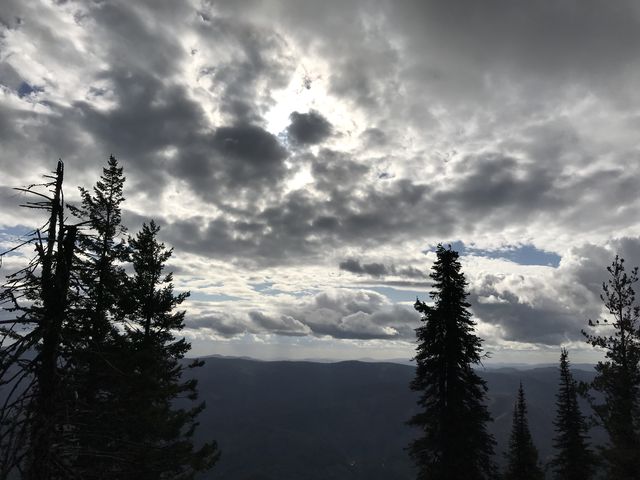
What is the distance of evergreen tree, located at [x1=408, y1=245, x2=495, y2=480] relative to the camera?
21328mm

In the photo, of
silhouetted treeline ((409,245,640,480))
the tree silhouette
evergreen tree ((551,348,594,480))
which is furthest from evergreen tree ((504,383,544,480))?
the tree silhouette

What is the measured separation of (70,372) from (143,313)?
714 inches

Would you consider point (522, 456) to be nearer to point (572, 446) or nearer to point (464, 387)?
point (572, 446)

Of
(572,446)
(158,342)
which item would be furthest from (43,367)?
(572,446)

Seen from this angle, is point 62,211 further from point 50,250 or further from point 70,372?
point 70,372

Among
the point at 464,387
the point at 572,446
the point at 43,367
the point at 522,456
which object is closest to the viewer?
the point at 43,367

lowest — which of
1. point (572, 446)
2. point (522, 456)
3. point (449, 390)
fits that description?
point (522, 456)

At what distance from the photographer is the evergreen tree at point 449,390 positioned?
70.0 ft

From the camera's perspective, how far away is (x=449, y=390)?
2252 cm

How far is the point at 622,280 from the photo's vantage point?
23250 millimetres

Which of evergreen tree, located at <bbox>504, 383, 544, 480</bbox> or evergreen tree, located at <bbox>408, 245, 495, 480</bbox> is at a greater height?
evergreen tree, located at <bbox>408, 245, 495, 480</bbox>

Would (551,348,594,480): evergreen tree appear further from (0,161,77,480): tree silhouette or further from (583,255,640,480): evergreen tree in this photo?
(0,161,77,480): tree silhouette

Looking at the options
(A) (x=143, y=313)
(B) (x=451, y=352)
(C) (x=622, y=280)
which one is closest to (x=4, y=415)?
(A) (x=143, y=313)

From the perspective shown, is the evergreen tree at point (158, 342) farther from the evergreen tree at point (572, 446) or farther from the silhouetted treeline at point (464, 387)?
the evergreen tree at point (572, 446)
